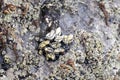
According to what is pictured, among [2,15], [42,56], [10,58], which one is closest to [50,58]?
[42,56]

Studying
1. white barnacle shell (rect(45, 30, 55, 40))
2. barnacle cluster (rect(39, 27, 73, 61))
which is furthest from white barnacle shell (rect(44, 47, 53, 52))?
white barnacle shell (rect(45, 30, 55, 40))

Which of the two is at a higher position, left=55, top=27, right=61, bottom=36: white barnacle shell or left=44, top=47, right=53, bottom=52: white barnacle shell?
left=55, top=27, right=61, bottom=36: white barnacle shell

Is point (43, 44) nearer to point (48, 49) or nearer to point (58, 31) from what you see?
point (48, 49)

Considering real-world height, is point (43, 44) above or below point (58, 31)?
below

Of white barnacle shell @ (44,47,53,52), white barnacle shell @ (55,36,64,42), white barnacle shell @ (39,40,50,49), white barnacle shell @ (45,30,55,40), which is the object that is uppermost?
white barnacle shell @ (45,30,55,40)

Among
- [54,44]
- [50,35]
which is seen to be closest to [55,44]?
[54,44]

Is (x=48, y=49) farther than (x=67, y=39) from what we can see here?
No

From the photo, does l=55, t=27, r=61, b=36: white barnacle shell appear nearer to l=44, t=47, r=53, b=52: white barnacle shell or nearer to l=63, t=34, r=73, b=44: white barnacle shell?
l=63, t=34, r=73, b=44: white barnacle shell

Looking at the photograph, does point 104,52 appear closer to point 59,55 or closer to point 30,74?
point 59,55
